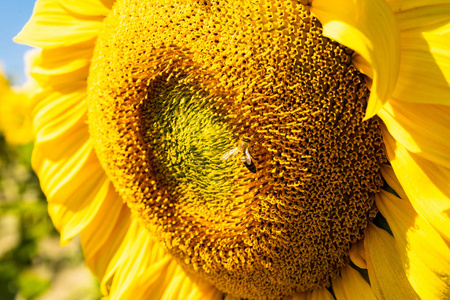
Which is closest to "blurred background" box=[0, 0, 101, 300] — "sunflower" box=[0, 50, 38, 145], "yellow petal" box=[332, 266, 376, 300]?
"sunflower" box=[0, 50, 38, 145]

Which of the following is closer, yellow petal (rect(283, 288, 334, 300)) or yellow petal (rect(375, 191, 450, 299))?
yellow petal (rect(375, 191, 450, 299))

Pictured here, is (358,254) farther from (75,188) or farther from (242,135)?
(75,188)

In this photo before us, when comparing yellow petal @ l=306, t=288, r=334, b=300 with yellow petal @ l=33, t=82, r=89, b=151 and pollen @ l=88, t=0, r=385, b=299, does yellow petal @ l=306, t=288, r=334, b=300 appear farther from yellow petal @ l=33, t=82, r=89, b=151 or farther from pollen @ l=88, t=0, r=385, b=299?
yellow petal @ l=33, t=82, r=89, b=151

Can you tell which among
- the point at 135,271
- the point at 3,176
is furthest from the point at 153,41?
the point at 3,176

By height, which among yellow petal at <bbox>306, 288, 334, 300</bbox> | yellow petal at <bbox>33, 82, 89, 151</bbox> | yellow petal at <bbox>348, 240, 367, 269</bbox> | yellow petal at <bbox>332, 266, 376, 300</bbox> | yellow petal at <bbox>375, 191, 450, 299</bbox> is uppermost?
yellow petal at <bbox>375, 191, 450, 299</bbox>

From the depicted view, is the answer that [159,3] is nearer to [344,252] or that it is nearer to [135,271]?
[344,252]

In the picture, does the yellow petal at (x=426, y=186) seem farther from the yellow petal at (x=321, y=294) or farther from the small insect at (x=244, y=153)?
the yellow petal at (x=321, y=294)

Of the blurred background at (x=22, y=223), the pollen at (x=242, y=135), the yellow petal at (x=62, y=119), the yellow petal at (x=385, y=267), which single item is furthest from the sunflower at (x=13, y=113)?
the yellow petal at (x=385, y=267)

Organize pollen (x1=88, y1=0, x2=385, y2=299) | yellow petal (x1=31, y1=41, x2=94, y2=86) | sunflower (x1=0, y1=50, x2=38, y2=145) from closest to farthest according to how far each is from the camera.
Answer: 1. pollen (x1=88, y1=0, x2=385, y2=299)
2. yellow petal (x1=31, y1=41, x2=94, y2=86)
3. sunflower (x1=0, y1=50, x2=38, y2=145)

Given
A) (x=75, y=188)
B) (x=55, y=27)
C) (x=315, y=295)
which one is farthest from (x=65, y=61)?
(x=315, y=295)
